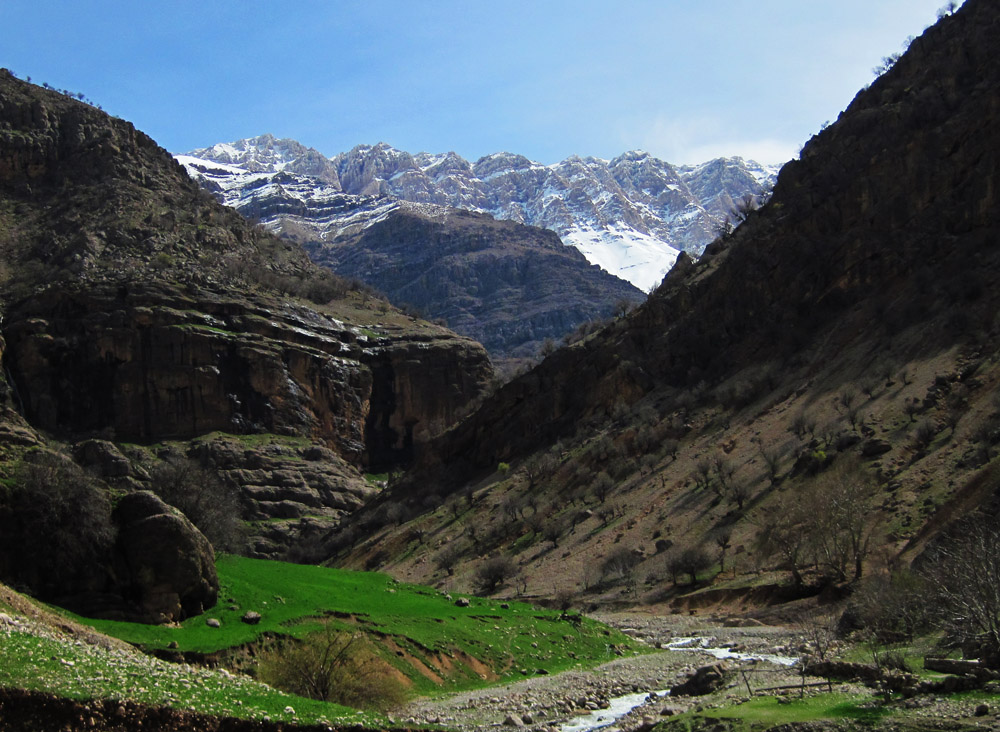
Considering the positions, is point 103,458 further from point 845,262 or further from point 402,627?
point 845,262

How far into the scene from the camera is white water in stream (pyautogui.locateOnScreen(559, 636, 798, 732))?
24.5 metres

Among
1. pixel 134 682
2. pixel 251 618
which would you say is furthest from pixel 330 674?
pixel 134 682

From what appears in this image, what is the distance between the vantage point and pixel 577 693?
28203mm

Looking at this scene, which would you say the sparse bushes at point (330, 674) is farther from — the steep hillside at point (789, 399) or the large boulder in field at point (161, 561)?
the steep hillside at point (789, 399)

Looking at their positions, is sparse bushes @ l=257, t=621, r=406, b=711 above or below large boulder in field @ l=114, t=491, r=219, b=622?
below

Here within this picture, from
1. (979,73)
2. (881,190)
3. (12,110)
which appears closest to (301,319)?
(12,110)

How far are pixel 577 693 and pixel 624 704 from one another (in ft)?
4.97

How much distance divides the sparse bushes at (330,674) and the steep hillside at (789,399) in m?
28.1

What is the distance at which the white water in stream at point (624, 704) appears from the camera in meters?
24.5

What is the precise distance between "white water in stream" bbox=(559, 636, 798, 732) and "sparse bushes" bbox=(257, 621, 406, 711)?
15.2ft

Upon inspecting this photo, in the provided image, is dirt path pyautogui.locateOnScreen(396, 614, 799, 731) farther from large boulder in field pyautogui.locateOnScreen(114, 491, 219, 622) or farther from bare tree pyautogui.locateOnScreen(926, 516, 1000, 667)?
large boulder in field pyautogui.locateOnScreen(114, 491, 219, 622)

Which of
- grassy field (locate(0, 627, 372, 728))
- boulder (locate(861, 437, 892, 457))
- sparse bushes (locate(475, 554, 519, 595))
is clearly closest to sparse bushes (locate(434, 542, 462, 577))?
sparse bushes (locate(475, 554, 519, 595))

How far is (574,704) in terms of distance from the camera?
26.9m

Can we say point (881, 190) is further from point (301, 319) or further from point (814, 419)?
point (301, 319)
